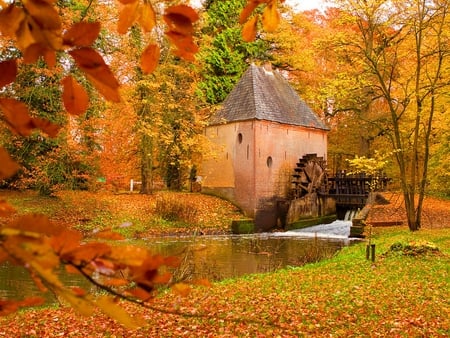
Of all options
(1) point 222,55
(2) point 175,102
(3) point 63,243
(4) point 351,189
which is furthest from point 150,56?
(1) point 222,55

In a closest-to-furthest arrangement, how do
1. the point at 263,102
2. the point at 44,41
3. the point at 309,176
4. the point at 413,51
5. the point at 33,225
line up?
1. the point at 33,225
2. the point at 44,41
3. the point at 413,51
4. the point at 263,102
5. the point at 309,176

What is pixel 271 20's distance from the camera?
1.22m

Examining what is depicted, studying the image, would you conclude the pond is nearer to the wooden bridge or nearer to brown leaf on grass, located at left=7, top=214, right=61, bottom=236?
the wooden bridge

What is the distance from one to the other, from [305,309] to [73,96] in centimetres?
540

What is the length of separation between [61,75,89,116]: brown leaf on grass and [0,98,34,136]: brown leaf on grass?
0.43ft

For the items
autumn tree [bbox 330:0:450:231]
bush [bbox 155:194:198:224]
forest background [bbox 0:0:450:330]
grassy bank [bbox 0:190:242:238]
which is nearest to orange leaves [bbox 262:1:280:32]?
forest background [bbox 0:0:450:330]

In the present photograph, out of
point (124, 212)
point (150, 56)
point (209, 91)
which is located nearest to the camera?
point (150, 56)

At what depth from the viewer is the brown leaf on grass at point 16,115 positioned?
764 mm

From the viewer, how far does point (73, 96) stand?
912 mm

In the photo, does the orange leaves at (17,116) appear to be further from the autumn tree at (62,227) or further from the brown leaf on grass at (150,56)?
the brown leaf on grass at (150,56)

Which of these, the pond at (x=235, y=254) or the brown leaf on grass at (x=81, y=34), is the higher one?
the brown leaf on grass at (x=81, y=34)

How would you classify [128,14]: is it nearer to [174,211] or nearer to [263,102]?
[174,211]

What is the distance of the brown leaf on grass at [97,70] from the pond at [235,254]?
20.1ft

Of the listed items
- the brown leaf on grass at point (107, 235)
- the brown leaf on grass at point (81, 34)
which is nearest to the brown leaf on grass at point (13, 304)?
the brown leaf on grass at point (107, 235)
